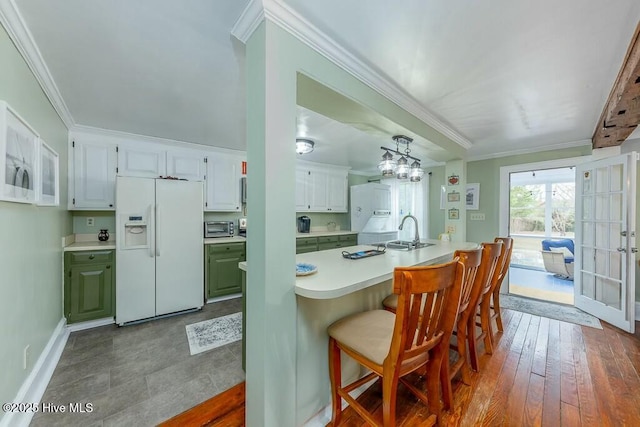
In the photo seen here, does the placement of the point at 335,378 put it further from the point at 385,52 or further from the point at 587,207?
the point at 587,207

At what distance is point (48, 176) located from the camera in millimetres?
1996

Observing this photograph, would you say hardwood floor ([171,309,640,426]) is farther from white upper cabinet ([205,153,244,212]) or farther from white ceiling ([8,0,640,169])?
white upper cabinet ([205,153,244,212])

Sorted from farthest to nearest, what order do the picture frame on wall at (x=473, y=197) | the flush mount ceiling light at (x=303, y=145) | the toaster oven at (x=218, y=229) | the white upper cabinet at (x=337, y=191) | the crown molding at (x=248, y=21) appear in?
the white upper cabinet at (x=337, y=191), the picture frame on wall at (x=473, y=197), the toaster oven at (x=218, y=229), the flush mount ceiling light at (x=303, y=145), the crown molding at (x=248, y=21)

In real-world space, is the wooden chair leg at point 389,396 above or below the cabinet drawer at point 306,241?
below

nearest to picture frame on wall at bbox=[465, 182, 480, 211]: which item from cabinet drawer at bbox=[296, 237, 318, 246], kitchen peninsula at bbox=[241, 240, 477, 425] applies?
cabinet drawer at bbox=[296, 237, 318, 246]

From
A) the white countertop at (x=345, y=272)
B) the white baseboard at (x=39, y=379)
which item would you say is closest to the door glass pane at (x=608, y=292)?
the white countertop at (x=345, y=272)

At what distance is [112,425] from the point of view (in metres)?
1.45

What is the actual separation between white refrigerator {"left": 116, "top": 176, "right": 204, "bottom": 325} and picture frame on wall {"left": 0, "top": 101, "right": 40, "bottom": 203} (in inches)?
44.4

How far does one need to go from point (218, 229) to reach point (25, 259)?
2234 mm

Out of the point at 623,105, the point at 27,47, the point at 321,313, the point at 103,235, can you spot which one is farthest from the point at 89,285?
the point at 623,105

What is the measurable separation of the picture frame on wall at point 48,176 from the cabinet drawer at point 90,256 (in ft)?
2.30

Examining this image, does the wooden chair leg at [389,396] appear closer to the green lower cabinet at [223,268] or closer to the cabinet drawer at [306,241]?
the green lower cabinet at [223,268]

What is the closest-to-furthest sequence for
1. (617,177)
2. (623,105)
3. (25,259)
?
(25,259), (623,105), (617,177)

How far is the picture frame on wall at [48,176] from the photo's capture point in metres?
1.81
